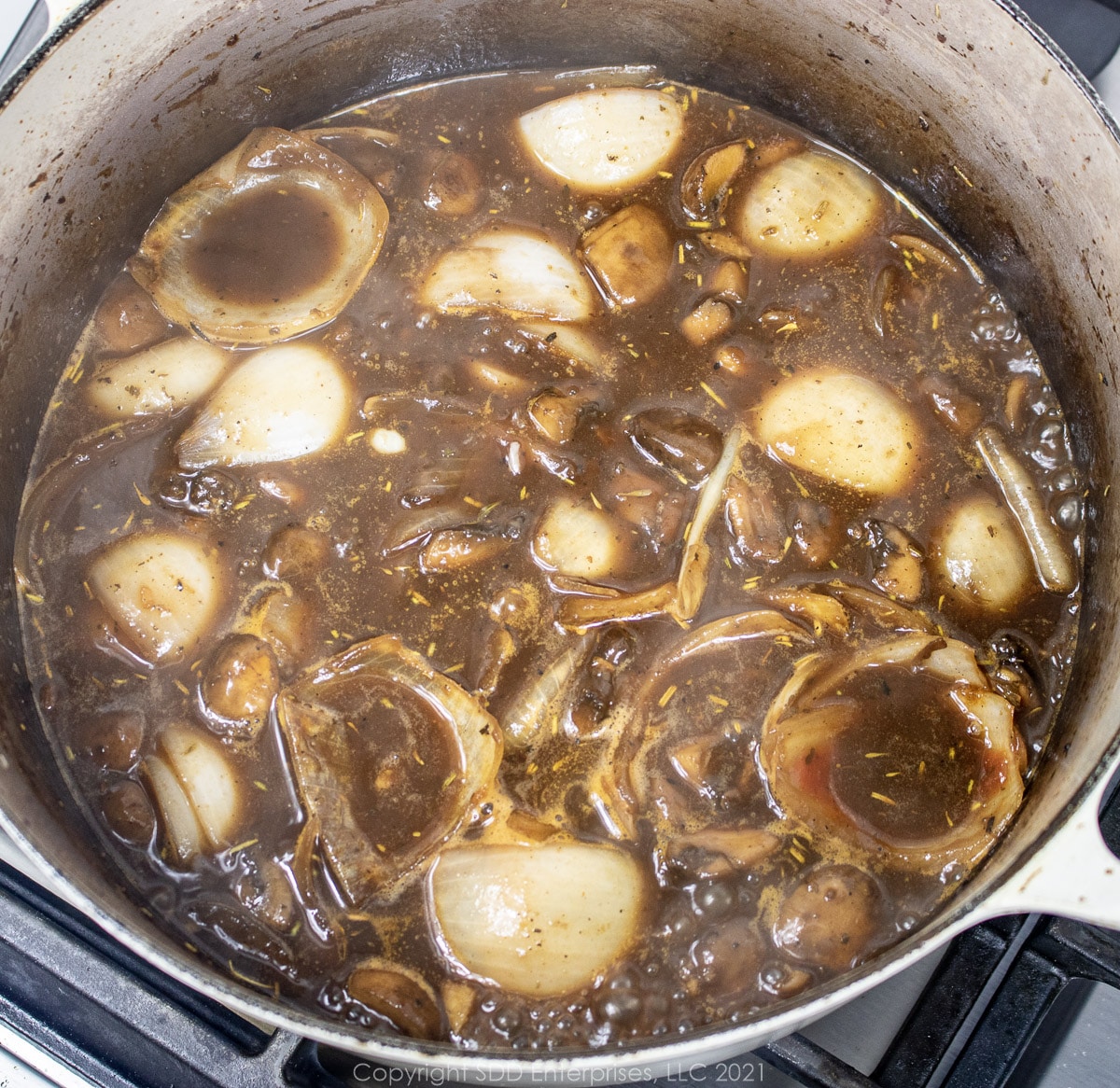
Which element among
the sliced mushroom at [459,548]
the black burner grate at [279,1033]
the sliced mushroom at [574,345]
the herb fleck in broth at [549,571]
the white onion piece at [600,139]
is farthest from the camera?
the white onion piece at [600,139]

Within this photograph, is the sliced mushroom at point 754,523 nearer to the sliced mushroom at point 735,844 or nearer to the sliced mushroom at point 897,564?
the sliced mushroom at point 897,564

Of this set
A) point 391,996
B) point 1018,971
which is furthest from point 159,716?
point 1018,971

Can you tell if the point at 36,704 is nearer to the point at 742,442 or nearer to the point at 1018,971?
the point at 742,442

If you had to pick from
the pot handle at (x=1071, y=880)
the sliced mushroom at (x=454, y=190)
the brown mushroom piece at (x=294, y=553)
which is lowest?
the pot handle at (x=1071, y=880)

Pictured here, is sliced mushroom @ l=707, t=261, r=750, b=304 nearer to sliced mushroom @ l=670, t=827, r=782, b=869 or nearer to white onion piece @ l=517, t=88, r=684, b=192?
white onion piece @ l=517, t=88, r=684, b=192

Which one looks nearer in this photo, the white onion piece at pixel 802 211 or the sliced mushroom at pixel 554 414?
the sliced mushroom at pixel 554 414

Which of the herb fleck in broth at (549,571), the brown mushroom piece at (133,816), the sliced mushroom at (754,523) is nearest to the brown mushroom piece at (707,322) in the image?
the herb fleck in broth at (549,571)

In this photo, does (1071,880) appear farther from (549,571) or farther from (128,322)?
(128,322)
